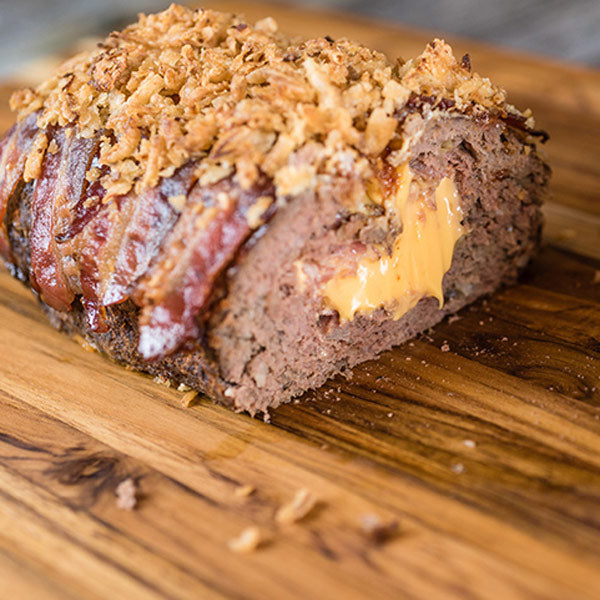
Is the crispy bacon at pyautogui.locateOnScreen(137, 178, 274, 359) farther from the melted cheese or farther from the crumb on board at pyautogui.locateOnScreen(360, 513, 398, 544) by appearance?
the crumb on board at pyautogui.locateOnScreen(360, 513, 398, 544)

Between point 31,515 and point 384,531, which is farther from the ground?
point 384,531

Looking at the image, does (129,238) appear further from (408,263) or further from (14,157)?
(408,263)

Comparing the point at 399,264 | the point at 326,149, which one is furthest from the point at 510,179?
A: the point at 326,149

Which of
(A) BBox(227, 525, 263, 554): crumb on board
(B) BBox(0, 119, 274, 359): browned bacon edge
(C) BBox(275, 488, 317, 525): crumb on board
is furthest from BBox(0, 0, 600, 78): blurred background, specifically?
(A) BBox(227, 525, 263, 554): crumb on board

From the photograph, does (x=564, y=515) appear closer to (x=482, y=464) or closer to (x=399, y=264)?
(x=482, y=464)

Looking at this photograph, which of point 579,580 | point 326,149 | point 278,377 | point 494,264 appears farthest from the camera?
point 494,264

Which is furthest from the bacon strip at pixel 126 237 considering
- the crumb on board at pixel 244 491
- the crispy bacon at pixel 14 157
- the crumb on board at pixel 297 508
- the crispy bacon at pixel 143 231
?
the crumb on board at pixel 297 508

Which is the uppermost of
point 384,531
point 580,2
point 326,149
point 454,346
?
point 580,2
